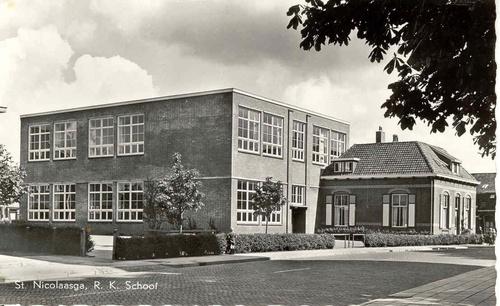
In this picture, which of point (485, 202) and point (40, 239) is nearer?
point (40, 239)

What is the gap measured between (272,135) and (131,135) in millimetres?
8555

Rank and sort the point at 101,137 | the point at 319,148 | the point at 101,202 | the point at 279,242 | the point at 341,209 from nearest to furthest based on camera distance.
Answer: the point at 279,242 < the point at 101,202 < the point at 101,137 < the point at 319,148 < the point at 341,209

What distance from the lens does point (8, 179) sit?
74.5ft

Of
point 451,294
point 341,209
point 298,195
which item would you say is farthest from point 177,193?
point 451,294

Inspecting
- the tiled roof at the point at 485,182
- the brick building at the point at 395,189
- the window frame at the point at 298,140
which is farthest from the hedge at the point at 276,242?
the tiled roof at the point at 485,182

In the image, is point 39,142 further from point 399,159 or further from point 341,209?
point 399,159

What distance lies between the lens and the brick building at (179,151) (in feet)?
110

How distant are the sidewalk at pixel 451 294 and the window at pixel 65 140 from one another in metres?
31.0

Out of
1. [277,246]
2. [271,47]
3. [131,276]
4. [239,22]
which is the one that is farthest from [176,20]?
[277,246]

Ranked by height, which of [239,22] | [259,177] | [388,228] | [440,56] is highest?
[239,22]

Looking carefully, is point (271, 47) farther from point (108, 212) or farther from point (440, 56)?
point (108, 212)

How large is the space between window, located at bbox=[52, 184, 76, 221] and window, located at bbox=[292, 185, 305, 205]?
46.0 ft

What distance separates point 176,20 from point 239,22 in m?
1.12

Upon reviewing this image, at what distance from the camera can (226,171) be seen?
33.1 meters
